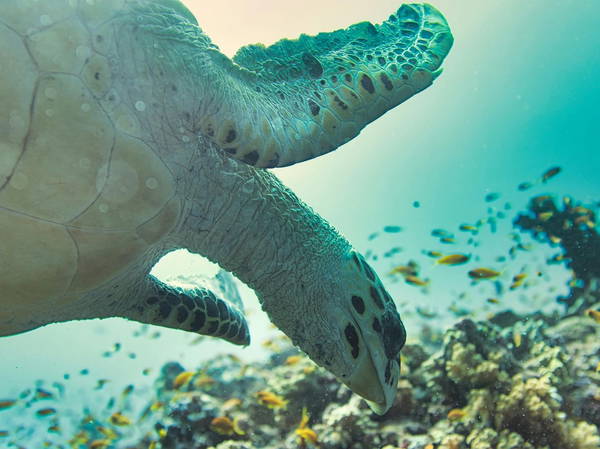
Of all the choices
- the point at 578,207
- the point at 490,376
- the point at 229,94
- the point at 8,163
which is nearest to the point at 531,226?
the point at 578,207

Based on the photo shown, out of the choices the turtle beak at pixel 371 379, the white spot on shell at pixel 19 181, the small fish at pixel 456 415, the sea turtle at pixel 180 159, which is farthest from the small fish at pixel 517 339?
the white spot on shell at pixel 19 181

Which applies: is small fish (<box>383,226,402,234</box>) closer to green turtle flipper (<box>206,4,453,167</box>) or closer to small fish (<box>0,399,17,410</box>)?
green turtle flipper (<box>206,4,453,167</box>)

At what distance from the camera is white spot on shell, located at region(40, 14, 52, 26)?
4.82 feet

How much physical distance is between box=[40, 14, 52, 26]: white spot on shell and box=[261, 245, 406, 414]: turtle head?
183cm

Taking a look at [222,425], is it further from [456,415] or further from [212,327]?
[456,415]

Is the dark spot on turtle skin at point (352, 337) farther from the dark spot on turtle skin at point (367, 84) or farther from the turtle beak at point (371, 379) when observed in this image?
the dark spot on turtle skin at point (367, 84)

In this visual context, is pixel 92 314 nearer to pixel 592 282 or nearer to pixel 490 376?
pixel 490 376

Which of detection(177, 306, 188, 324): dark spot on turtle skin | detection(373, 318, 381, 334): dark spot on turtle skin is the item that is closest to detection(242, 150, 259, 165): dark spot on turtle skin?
detection(373, 318, 381, 334): dark spot on turtle skin

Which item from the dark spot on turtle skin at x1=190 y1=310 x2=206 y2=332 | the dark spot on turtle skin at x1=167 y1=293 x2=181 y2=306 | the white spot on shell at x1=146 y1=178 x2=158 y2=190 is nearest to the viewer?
the white spot on shell at x1=146 y1=178 x2=158 y2=190

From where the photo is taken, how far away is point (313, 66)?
2.25m

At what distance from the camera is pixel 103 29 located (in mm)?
1570

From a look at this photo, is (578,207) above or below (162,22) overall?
above

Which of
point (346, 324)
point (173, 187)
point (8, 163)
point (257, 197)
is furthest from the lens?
point (346, 324)

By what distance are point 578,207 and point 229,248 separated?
35.3 ft
